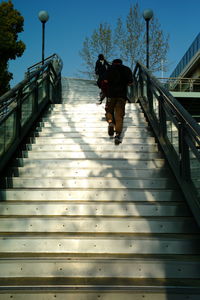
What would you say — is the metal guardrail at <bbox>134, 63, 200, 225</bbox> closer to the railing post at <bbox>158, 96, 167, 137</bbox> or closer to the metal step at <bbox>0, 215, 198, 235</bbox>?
the railing post at <bbox>158, 96, 167, 137</bbox>

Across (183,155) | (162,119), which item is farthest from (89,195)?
(162,119)

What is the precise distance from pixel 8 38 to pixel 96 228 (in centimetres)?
2613

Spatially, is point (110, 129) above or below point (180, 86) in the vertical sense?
below

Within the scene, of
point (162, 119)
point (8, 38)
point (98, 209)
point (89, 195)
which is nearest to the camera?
point (98, 209)

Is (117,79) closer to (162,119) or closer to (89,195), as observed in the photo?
(162,119)

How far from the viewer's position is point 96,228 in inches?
127

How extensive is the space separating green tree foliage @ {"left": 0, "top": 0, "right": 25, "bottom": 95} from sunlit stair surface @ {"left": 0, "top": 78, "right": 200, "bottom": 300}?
22.3 m

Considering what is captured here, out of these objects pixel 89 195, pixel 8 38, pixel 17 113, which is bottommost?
pixel 89 195

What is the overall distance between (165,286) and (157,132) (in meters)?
3.37

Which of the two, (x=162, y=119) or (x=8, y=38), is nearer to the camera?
(x=162, y=119)

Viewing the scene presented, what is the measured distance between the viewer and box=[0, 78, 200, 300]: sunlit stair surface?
2514mm

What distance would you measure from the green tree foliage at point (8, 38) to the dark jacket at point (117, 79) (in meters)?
21.3

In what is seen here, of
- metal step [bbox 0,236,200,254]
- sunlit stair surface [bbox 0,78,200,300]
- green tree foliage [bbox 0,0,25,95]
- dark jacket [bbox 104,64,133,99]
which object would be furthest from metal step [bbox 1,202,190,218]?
green tree foliage [bbox 0,0,25,95]

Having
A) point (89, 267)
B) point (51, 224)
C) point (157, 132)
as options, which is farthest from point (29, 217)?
point (157, 132)
